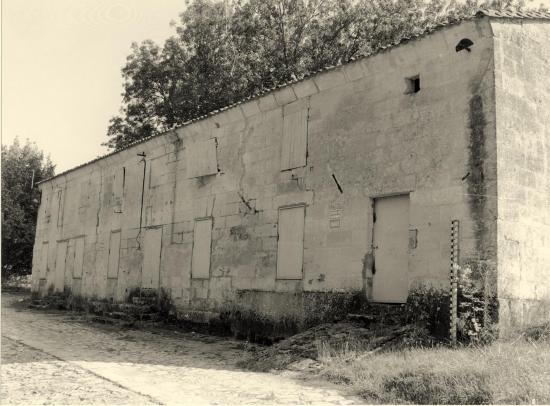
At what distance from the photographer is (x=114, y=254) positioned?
18500 mm

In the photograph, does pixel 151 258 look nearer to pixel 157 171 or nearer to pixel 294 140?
pixel 157 171

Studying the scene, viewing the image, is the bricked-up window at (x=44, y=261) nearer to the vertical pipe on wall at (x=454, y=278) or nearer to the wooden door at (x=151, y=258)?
the wooden door at (x=151, y=258)

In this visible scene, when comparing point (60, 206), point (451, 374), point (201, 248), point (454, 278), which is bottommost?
point (451, 374)

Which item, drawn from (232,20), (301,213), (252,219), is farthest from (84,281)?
(232,20)

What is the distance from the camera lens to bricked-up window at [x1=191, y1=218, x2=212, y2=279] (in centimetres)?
1433

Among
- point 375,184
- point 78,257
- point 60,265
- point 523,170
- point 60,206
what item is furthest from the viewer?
point 60,206

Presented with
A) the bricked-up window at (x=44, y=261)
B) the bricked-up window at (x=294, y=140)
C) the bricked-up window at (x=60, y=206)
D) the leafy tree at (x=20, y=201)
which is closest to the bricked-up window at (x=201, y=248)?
the bricked-up window at (x=294, y=140)

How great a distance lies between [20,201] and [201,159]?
68.2ft

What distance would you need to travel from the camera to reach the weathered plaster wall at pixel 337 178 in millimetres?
9234

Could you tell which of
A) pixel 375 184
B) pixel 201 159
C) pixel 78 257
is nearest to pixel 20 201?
pixel 78 257

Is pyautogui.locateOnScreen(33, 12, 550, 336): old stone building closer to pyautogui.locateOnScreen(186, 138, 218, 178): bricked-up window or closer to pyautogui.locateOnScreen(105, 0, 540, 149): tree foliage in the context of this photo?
pyautogui.locateOnScreen(186, 138, 218, 178): bricked-up window

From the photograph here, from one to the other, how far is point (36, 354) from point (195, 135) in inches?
294

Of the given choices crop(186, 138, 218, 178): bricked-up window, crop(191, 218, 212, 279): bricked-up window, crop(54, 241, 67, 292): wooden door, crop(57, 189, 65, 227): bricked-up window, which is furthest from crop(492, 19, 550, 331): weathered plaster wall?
crop(57, 189, 65, 227): bricked-up window

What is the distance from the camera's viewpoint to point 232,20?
85.7ft
